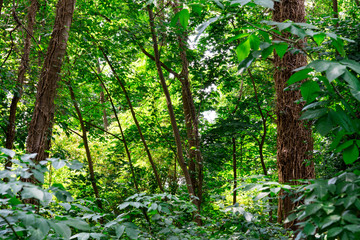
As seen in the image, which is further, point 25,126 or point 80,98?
point 80,98

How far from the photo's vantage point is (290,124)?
4.20 metres

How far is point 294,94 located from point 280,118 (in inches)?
15.7

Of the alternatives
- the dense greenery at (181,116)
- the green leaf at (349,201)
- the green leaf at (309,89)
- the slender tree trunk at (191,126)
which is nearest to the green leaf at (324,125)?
the dense greenery at (181,116)

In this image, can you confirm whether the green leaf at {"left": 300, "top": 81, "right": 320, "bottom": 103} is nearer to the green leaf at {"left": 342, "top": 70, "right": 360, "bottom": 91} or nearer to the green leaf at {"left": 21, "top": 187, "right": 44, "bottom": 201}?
the green leaf at {"left": 342, "top": 70, "right": 360, "bottom": 91}

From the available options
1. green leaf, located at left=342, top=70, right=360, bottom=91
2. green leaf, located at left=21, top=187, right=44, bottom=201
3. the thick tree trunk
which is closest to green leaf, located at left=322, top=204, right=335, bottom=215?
green leaf, located at left=342, top=70, right=360, bottom=91

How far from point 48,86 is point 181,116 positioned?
398cm

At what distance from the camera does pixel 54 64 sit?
12.2ft

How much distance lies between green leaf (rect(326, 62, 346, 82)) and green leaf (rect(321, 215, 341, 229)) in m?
0.41

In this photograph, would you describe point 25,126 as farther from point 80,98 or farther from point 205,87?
point 205,87

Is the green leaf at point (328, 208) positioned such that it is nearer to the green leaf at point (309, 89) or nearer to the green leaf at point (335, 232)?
the green leaf at point (335, 232)

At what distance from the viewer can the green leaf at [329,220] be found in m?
0.86

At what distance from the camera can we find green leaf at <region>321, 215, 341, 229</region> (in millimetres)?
856

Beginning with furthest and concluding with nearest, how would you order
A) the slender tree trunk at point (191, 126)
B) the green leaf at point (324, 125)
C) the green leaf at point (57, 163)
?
1. the slender tree trunk at point (191, 126)
2. the green leaf at point (57, 163)
3. the green leaf at point (324, 125)

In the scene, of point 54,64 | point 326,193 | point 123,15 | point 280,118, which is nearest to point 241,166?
point 280,118
